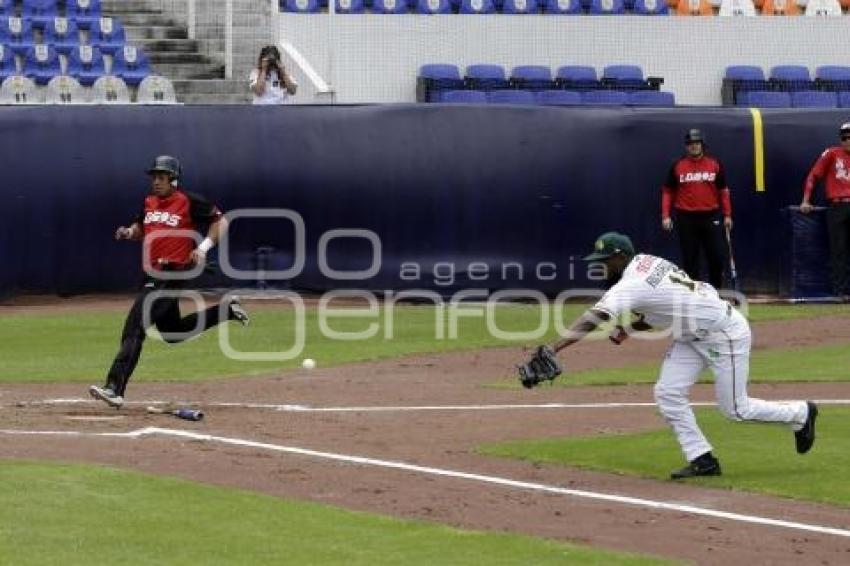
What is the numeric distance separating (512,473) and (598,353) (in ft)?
24.5

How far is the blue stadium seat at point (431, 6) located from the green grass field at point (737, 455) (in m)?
15.1

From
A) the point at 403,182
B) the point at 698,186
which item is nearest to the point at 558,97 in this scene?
the point at 403,182

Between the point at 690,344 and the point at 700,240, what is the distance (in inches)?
400

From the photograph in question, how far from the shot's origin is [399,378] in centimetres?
1800

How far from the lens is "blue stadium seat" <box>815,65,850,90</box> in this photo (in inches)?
1184

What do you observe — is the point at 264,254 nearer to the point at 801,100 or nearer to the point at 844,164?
the point at 844,164

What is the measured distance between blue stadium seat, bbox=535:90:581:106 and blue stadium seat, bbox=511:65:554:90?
29cm

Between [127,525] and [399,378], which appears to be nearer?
[127,525]

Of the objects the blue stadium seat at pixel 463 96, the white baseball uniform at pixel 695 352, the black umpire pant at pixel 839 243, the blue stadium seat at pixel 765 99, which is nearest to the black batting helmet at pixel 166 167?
the white baseball uniform at pixel 695 352

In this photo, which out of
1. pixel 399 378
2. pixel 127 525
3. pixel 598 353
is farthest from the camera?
pixel 598 353

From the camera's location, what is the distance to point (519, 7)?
3005 centimetres

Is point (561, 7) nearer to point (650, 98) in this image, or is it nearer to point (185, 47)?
point (650, 98)

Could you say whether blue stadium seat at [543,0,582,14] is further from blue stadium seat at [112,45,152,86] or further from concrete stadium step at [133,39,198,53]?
blue stadium seat at [112,45,152,86]

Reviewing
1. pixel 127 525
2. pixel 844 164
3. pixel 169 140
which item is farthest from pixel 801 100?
pixel 127 525
